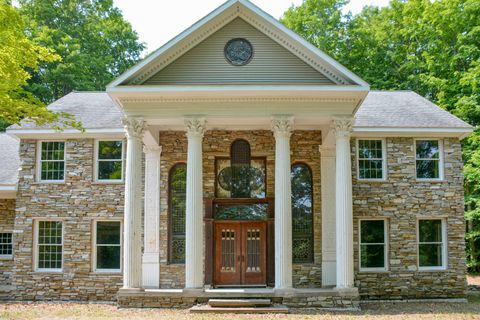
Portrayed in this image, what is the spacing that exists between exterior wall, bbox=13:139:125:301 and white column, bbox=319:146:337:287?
742cm

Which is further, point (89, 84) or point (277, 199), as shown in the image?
point (89, 84)

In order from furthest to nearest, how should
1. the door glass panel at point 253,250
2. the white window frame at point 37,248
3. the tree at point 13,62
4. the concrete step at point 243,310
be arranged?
the white window frame at point 37,248 < the door glass panel at point 253,250 < the concrete step at point 243,310 < the tree at point 13,62

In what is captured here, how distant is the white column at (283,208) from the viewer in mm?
16391

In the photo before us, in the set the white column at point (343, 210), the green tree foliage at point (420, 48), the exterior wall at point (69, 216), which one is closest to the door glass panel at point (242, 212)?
the white column at point (343, 210)

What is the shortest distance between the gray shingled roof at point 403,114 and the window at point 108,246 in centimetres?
982

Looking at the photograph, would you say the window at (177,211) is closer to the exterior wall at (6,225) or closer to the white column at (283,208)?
the white column at (283,208)

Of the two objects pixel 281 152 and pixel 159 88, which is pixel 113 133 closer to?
pixel 159 88

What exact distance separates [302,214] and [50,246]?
945 centimetres

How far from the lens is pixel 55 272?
19.8 m

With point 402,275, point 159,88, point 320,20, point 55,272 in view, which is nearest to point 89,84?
point 320,20

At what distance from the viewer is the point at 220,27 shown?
17.2m

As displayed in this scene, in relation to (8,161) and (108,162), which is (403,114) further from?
(8,161)

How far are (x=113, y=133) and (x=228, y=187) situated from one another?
4698 millimetres

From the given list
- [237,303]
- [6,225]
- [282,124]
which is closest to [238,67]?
[282,124]
